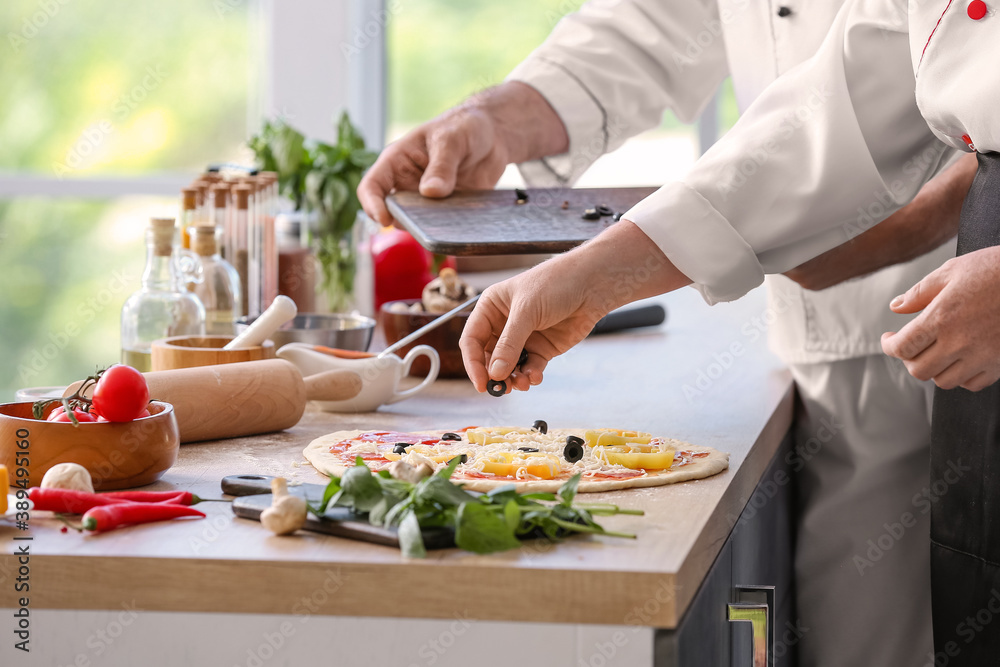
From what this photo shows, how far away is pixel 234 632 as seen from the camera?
74 cm

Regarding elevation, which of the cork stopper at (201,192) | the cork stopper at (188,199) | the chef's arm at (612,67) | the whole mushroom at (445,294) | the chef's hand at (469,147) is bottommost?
the whole mushroom at (445,294)

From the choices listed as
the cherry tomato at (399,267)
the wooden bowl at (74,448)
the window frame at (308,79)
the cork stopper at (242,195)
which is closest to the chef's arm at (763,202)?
the wooden bowl at (74,448)

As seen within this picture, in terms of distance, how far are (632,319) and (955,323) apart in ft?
3.49

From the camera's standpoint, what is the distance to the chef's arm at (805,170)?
104 centimetres

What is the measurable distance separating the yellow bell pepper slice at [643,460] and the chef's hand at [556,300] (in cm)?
10

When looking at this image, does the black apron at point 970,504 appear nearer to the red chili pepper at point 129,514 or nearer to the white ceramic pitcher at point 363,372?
the white ceramic pitcher at point 363,372

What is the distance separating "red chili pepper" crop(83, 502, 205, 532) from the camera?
77cm

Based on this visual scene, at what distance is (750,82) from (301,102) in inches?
71.0

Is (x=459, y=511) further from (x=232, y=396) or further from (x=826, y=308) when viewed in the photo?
(x=826, y=308)

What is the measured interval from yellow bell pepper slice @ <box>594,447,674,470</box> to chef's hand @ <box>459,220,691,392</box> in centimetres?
10

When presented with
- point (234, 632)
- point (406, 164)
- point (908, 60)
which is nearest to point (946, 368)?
point (908, 60)

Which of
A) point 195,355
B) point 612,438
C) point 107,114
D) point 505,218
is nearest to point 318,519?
point 612,438

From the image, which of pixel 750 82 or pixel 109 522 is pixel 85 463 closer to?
pixel 109 522

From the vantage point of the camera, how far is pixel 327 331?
1.43m
